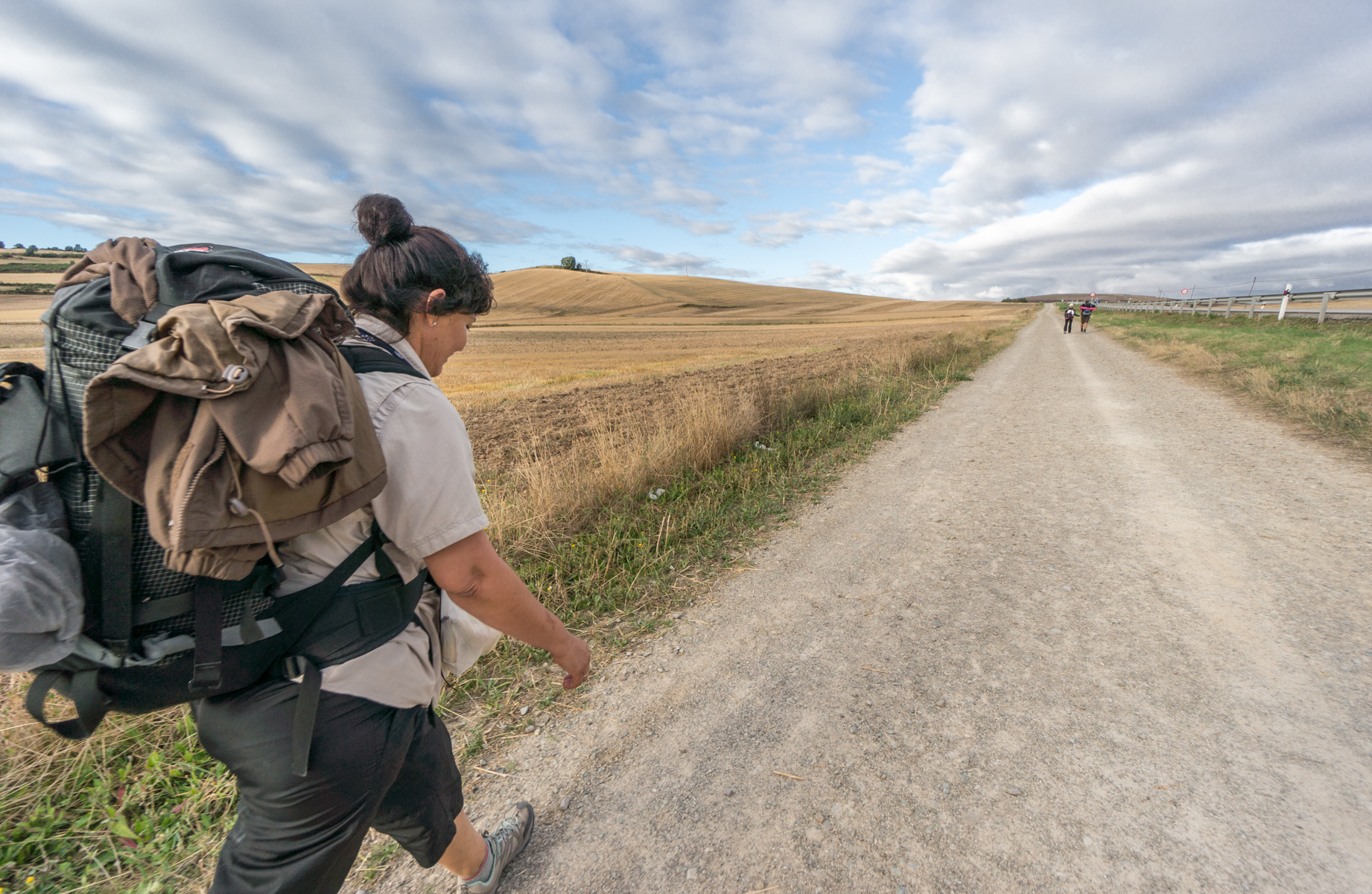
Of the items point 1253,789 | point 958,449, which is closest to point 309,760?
point 1253,789

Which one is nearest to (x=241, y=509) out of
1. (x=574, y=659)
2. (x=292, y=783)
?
(x=292, y=783)

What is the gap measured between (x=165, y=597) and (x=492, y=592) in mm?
622

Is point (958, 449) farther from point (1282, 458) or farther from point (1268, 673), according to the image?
point (1268, 673)

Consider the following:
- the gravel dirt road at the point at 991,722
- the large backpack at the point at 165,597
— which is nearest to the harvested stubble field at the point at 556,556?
the gravel dirt road at the point at 991,722

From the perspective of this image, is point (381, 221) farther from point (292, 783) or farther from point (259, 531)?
point (292, 783)

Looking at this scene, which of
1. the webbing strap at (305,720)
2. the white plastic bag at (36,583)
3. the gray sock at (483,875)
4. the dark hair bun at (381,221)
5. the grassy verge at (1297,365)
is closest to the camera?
the white plastic bag at (36,583)

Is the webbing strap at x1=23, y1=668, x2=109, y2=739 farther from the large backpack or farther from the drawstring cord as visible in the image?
the drawstring cord

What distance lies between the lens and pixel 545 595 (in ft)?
11.9

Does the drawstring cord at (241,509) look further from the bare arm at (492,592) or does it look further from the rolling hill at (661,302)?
the rolling hill at (661,302)

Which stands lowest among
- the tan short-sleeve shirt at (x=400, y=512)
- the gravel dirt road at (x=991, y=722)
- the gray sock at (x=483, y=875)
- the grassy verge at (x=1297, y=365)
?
the gravel dirt road at (x=991, y=722)

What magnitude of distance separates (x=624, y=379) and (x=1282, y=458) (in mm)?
13476

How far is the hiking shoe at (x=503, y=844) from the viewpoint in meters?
1.83

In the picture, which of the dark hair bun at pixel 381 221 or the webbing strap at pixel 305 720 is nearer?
the webbing strap at pixel 305 720

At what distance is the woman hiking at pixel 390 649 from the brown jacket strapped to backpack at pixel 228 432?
173 mm
